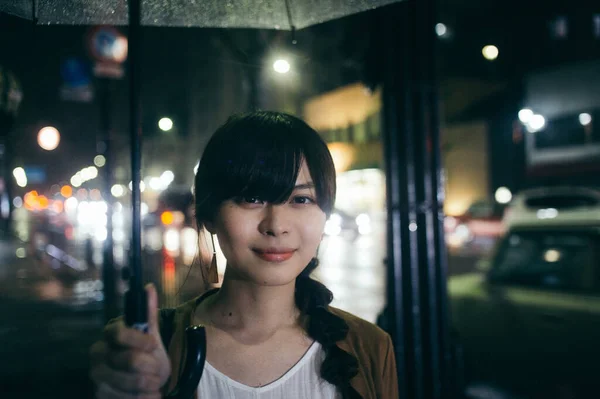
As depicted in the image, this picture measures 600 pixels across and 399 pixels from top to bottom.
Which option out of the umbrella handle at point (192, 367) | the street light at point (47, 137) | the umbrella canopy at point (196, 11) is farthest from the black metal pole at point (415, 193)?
the street light at point (47, 137)

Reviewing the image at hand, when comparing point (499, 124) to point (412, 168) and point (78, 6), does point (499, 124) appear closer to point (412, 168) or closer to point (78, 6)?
point (412, 168)

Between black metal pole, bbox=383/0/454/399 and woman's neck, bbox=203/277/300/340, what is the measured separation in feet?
6.41

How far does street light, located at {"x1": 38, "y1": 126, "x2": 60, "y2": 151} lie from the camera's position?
864 centimetres

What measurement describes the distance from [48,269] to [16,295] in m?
4.11

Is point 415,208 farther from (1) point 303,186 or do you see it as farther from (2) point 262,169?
(2) point 262,169

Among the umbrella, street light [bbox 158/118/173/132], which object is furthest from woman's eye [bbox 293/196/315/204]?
the umbrella

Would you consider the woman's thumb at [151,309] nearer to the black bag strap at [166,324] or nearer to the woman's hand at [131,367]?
the woman's hand at [131,367]

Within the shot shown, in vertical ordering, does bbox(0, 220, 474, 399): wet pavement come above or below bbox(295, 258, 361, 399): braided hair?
below

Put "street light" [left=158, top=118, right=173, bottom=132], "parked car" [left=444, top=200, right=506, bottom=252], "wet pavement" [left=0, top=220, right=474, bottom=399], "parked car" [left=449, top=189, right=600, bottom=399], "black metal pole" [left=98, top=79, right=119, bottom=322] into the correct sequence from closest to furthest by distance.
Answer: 1. "street light" [left=158, top=118, right=173, bottom=132]
2. "parked car" [left=449, top=189, right=600, bottom=399]
3. "wet pavement" [left=0, top=220, right=474, bottom=399]
4. "black metal pole" [left=98, top=79, right=119, bottom=322]
5. "parked car" [left=444, top=200, right=506, bottom=252]

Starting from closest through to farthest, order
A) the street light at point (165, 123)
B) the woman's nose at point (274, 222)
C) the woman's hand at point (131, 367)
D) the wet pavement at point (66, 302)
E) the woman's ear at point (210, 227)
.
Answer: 1. the woman's hand at point (131, 367)
2. the woman's nose at point (274, 222)
3. the woman's ear at point (210, 227)
4. the street light at point (165, 123)
5. the wet pavement at point (66, 302)

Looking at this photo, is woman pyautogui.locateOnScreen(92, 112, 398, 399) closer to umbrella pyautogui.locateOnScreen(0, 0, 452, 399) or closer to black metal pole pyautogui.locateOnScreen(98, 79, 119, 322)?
umbrella pyautogui.locateOnScreen(0, 0, 452, 399)

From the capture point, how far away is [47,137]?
8.73 metres

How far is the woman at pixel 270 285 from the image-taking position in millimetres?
1619

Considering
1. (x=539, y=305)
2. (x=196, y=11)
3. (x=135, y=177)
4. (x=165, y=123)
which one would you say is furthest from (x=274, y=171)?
(x=539, y=305)
